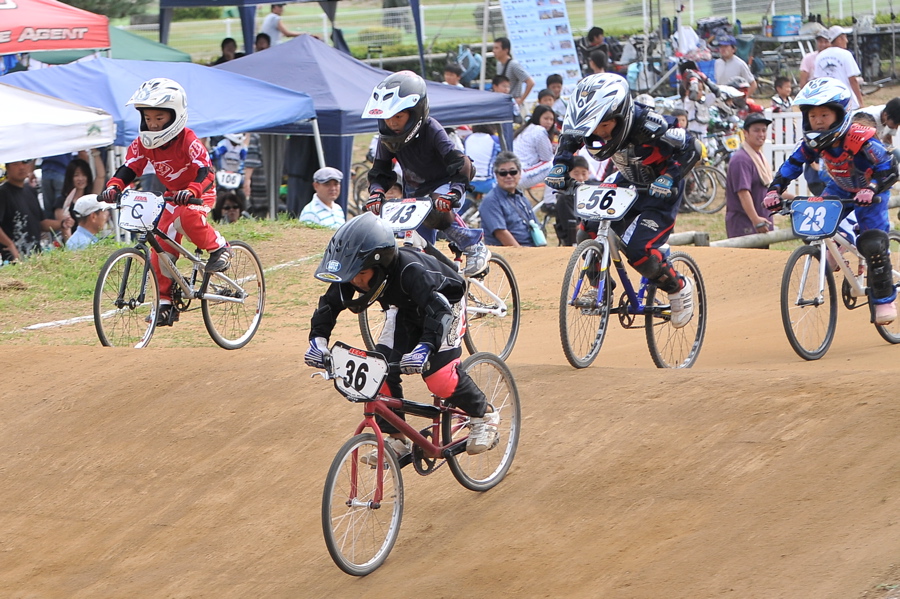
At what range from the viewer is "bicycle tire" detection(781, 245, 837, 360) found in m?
8.48

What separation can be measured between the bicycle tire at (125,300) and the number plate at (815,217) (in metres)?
5.08

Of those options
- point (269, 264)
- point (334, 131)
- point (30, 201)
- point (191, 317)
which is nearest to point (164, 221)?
point (191, 317)

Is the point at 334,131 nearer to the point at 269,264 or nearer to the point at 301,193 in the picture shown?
the point at 301,193

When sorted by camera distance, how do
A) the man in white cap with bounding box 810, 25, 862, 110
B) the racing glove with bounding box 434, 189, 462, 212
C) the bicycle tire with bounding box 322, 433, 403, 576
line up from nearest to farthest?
the bicycle tire with bounding box 322, 433, 403, 576
the racing glove with bounding box 434, 189, 462, 212
the man in white cap with bounding box 810, 25, 862, 110

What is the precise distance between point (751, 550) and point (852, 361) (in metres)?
4.19

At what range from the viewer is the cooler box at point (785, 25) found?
3142cm

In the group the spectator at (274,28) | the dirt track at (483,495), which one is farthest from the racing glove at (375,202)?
the spectator at (274,28)

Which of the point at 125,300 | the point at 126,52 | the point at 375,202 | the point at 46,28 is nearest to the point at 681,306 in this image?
the point at 375,202

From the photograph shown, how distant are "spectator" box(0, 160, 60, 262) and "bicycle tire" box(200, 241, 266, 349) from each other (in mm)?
4638

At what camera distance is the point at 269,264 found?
1334cm

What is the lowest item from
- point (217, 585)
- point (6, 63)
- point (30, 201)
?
point (217, 585)

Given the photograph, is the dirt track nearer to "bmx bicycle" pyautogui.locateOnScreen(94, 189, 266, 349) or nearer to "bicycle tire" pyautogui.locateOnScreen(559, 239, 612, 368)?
"bicycle tire" pyautogui.locateOnScreen(559, 239, 612, 368)

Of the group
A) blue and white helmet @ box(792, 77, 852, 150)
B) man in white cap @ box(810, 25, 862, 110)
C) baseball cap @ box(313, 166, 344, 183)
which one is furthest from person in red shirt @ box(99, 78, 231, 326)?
man in white cap @ box(810, 25, 862, 110)

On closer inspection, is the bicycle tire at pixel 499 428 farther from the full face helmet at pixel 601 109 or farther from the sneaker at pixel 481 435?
the full face helmet at pixel 601 109
